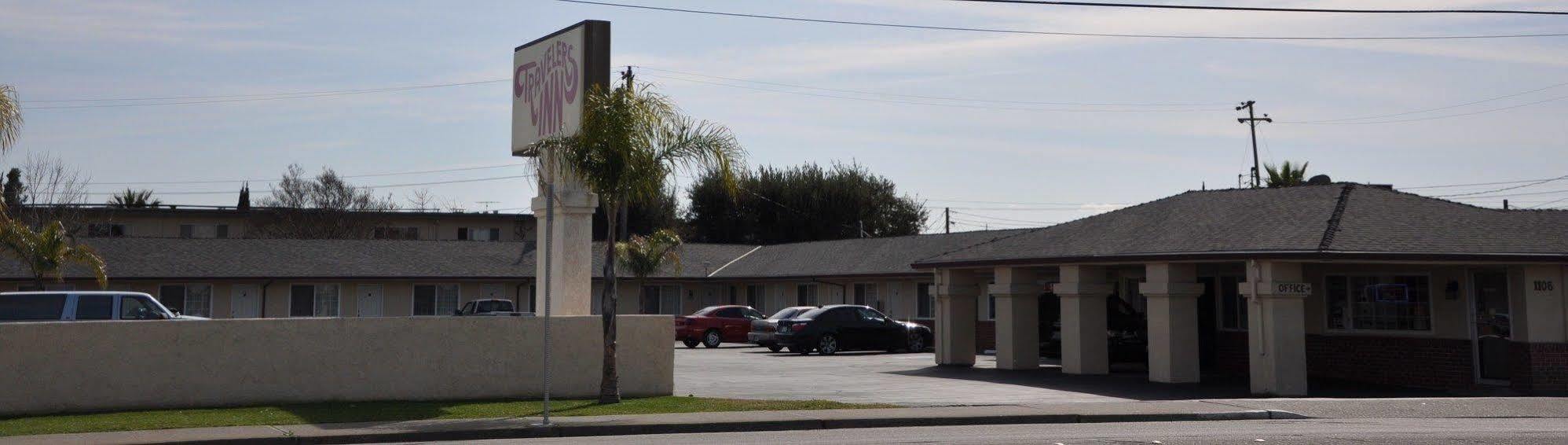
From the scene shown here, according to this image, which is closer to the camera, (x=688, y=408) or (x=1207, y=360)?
(x=688, y=408)

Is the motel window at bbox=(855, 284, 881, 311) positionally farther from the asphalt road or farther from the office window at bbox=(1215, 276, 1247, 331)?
the asphalt road

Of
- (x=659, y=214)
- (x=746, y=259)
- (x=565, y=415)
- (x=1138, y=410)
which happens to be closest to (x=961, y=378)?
(x=1138, y=410)

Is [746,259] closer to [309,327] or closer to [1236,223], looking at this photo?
[1236,223]

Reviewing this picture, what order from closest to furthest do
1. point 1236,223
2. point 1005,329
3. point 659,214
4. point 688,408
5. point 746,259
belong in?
1. point 688,408
2. point 1236,223
3. point 1005,329
4. point 746,259
5. point 659,214

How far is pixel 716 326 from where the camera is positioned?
39438 millimetres

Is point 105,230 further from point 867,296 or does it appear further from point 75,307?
point 75,307

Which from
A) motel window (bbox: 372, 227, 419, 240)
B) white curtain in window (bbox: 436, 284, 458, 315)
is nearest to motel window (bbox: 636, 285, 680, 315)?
white curtain in window (bbox: 436, 284, 458, 315)

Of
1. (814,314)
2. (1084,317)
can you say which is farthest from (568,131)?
(814,314)

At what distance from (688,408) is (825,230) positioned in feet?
189

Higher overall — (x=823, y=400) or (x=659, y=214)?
(x=659, y=214)

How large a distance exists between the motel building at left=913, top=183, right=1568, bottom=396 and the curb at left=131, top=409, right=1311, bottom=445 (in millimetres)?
4458

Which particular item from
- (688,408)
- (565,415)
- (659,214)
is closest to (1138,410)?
(688,408)

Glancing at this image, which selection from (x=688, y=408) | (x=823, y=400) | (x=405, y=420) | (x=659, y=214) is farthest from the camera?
(x=659, y=214)

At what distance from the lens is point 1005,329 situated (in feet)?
86.1
